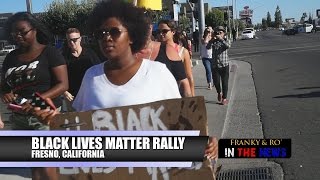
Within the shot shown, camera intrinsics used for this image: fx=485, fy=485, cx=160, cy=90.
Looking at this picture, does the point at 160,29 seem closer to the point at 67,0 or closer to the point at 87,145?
the point at 87,145

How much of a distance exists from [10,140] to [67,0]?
52258 mm

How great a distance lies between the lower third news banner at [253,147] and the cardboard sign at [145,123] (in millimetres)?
451

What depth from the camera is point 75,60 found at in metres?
5.40

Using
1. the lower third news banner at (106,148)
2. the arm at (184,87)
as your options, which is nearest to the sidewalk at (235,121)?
the arm at (184,87)

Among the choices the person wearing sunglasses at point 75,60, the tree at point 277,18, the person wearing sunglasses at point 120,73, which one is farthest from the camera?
the tree at point 277,18

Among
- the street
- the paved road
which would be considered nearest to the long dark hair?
the street

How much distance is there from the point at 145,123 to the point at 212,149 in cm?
39

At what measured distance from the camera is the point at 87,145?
255cm

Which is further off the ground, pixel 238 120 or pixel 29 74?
pixel 29 74

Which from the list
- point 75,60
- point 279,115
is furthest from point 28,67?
point 279,115

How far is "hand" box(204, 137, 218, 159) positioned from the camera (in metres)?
2.57

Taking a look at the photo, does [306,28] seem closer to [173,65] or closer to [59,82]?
[173,65]

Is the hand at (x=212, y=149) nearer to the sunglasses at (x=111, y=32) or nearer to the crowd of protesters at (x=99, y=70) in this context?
the crowd of protesters at (x=99, y=70)

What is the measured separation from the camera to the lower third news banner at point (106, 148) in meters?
2.52
